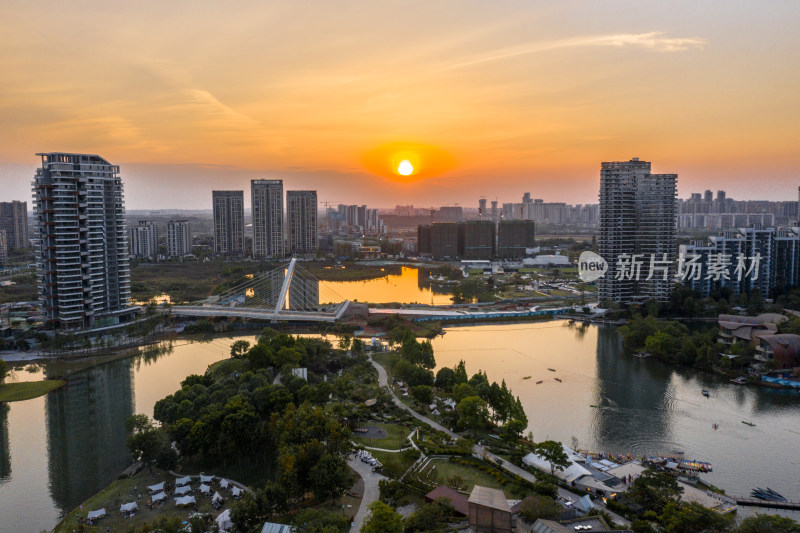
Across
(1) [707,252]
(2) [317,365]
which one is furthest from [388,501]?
(1) [707,252]

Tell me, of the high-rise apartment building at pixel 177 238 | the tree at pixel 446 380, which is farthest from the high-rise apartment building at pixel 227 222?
the tree at pixel 446 380

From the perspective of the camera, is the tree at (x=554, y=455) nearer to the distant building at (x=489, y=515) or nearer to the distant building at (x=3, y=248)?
the distant building at (x=489, y=515)

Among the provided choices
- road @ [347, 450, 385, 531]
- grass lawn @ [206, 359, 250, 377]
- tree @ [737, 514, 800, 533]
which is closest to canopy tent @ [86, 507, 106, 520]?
road @ [347, 450, 385, 531]

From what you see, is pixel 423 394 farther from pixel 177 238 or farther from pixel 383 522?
pixel 177 238

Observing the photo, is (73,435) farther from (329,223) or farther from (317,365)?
(329,223)

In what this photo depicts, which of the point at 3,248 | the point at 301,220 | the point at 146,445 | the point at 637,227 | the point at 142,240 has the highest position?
the point at 301,220

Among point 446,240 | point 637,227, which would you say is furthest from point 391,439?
point 446,240
